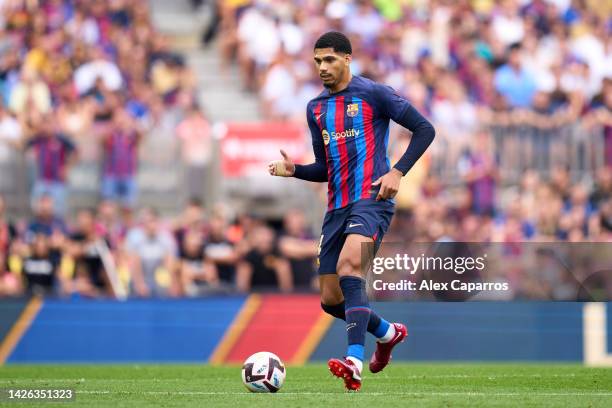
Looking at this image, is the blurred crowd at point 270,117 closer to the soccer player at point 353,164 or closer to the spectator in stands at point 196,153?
the spectator in stands at point 196,153

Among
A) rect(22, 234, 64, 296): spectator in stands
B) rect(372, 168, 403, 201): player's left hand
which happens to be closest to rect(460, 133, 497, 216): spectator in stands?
rect(22, 234, 64, 296): spectator in stands

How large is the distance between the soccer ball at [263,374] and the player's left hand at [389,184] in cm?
135

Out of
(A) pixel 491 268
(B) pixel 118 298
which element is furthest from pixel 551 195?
(B) pixel 118 298

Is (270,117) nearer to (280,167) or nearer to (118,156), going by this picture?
(118,156)

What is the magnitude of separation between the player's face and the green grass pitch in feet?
7.09

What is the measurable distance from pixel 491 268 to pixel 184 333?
3842 millimetres

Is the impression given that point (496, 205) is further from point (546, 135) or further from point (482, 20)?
point (482, 20)

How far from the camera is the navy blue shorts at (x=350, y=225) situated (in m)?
9.88

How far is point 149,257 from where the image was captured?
18.0 meters

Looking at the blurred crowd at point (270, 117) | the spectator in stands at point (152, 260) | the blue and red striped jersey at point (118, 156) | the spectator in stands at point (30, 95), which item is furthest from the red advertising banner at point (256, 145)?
the spectator in stands at point (30, 95)

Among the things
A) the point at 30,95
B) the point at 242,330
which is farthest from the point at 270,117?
the point at 242,330

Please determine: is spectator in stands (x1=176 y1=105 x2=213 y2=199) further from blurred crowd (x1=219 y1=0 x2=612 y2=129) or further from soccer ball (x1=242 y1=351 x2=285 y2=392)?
soccer ball (x1=242 y1=351 x2=285 y2=392)

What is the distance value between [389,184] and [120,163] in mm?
9852

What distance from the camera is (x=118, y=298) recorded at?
16641 millimetres
